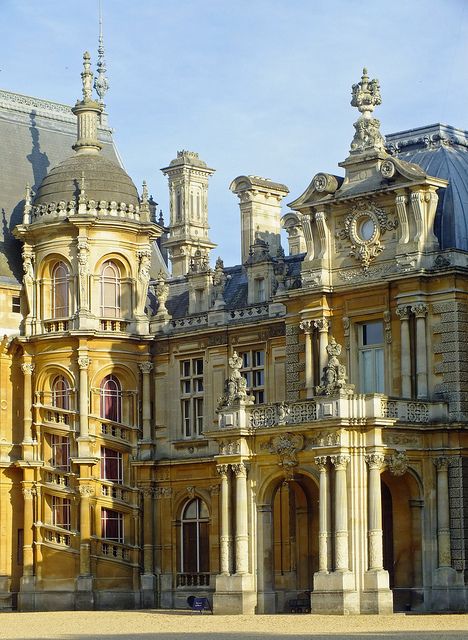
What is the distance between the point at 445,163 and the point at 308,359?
590 centimetres

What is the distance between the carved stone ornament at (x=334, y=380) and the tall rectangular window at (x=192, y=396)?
9.19 meters

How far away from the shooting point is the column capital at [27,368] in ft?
168

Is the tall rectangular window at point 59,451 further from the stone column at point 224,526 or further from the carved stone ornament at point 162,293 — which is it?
the stone column at point 224,526

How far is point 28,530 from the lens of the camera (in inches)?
1980

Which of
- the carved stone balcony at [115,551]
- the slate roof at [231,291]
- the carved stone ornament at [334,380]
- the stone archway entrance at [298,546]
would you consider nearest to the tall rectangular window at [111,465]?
the carved stone balcony at [115,551]

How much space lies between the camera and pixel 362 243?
145 feet

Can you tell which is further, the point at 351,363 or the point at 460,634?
the point at 351,363

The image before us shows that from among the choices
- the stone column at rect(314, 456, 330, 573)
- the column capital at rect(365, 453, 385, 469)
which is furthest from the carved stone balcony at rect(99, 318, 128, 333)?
the column capital at rect(365, 453, 385, 469)

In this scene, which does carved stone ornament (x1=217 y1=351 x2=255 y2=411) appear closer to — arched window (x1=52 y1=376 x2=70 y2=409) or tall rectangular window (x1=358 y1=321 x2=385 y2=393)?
tall rectangular window (x1=358 y1=321 x2=385 y2=393)

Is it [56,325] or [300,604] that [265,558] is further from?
[56,325]

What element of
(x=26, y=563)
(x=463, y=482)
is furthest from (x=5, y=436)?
(x=463, y=482)

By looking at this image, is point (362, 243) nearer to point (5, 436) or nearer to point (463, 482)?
point (463, 482)

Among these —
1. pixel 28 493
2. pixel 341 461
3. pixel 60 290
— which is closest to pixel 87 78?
pixel 60 290

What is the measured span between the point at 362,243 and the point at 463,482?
253 inches
